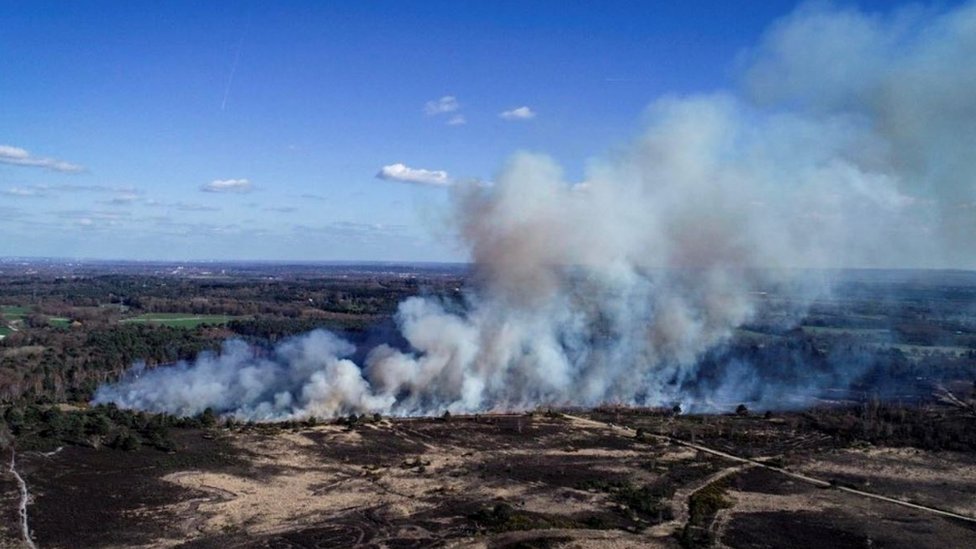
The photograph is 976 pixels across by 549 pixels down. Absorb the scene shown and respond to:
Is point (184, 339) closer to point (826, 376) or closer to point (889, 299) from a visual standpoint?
point (826, 376)

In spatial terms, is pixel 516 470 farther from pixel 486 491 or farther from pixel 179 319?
pixel 179 319

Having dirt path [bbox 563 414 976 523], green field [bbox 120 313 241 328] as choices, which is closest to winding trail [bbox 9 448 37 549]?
dirt path [bbox 563 414 976 523]

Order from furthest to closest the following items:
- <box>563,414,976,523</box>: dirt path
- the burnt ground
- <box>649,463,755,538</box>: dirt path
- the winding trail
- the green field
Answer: the green field, <box>563,414,976,523</box>: dirt path, <box>649,463,755,538</box>: dirt path, the burnt ground, the winding trail

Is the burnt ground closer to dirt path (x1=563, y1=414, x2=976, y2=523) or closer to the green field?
dirt path (x1=563, y1=414, x2=976, y2=523)

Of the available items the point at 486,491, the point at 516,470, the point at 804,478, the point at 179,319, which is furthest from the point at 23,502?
the point at 179,319

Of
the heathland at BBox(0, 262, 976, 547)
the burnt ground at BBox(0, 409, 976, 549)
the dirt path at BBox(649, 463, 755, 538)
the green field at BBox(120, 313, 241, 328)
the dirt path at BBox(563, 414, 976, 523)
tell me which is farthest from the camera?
the green field at BBox(120, 313, 241, 328)

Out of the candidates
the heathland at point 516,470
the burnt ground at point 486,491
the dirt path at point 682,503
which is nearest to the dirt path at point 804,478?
the heathland at point 516,470
